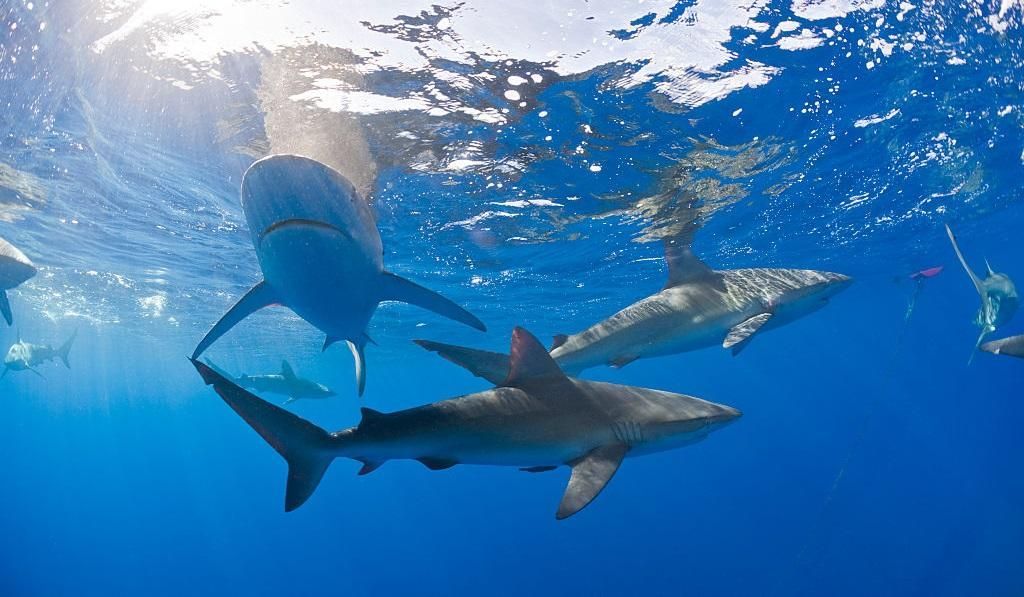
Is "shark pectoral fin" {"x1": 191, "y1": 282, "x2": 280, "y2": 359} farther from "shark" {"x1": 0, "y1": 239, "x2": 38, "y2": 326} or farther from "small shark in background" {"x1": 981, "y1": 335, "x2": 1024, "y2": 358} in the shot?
"small shark in background" {"x1": 981, "y1": 335, "x2": 1024, "y2": 358}

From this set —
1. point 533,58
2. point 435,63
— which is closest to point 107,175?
point 435,63

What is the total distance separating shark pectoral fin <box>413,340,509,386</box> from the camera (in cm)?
429

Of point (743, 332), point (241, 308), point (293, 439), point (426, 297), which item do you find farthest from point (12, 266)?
point (743, 332)

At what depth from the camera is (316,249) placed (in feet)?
13.3

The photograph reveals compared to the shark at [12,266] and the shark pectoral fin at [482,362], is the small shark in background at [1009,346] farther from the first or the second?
the shark at [12,266]

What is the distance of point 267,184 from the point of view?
11.0 ft

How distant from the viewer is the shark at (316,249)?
11.1 ft

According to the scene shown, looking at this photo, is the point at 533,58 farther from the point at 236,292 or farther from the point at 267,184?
the point at 236,292

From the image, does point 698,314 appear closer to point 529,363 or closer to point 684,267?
point 684,267

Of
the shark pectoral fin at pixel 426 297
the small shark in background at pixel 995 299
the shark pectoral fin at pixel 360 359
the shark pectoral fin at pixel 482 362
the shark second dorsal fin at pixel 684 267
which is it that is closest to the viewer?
the shark pectoral fin at pixel 482 362

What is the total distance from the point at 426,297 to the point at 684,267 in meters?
5.14

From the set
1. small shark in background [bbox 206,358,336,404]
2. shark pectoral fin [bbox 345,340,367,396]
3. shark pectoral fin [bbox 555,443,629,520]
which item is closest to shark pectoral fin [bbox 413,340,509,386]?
shark pectoral fin [bbox 555,443,629,520]

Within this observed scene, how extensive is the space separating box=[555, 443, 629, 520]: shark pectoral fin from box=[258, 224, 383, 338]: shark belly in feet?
8.63

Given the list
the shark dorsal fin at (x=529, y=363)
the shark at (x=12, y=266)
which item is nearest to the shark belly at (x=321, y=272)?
the shark dorsal fin at (x=529, y=363)
